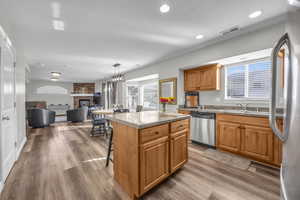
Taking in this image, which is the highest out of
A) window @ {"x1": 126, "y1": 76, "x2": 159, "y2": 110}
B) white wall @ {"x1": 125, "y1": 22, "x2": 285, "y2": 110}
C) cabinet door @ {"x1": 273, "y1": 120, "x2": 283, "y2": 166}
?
white wall @ {"x1": 125, "y1": 22, "x2": 285, "y2": 110}

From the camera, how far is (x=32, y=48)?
130 inches

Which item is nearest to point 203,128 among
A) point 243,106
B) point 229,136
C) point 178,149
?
point 229,136

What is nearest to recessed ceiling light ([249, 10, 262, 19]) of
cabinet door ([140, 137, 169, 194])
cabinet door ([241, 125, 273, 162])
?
cabinet door ([241, 125, 273, 162])

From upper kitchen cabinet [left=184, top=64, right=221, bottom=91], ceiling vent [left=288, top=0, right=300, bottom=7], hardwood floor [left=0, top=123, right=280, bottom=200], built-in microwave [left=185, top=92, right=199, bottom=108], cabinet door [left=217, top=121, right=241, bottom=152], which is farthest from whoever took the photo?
built-in microwave [left=185, top=92, right=199, bottom=108]

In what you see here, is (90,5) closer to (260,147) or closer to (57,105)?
(260,147)

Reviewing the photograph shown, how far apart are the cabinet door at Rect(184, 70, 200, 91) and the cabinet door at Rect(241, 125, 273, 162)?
160 centimetres

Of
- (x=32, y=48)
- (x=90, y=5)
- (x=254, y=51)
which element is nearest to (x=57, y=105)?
(x=32, y=48)

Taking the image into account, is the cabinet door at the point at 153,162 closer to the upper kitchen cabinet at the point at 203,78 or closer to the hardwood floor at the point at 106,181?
the hardwood floor at the point at 106,181

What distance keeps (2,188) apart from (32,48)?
3170 millimetres

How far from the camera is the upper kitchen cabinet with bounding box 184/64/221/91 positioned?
3311 millimetres

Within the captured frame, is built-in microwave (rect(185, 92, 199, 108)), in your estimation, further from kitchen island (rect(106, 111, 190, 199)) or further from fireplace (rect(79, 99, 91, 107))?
fireplace (rect(79, 99, 91, 107))

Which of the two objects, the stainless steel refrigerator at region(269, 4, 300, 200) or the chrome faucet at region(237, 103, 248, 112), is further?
the chrome faucet at region(237, 103, 248, 112)

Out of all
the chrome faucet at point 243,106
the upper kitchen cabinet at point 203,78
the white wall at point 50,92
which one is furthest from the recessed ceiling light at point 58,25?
the white wall at point 50,92

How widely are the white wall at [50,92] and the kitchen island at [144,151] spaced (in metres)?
10.5
